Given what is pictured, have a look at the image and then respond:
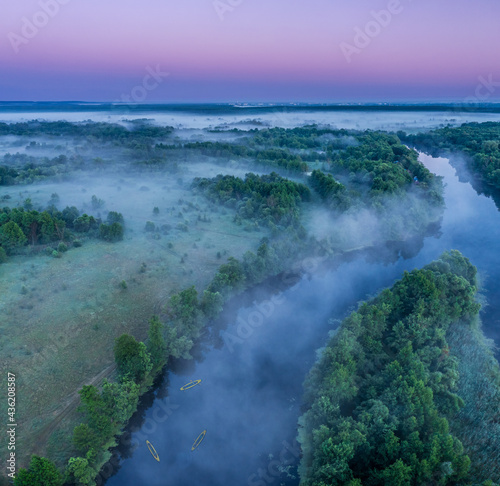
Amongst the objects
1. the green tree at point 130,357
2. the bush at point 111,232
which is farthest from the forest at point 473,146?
the green tree at point 130,357

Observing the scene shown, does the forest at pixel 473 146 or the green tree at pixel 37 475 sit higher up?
the forest at pixel 473 146

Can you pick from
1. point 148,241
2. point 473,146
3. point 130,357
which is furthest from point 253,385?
point 473,146

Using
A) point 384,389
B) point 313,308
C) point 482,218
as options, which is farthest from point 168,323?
point 482,218

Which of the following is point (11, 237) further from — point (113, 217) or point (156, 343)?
point (156, 343)

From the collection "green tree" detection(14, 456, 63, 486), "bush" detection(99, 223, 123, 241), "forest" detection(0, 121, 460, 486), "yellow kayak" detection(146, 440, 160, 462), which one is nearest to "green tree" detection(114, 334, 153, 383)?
"forest" detection(0, 121, 460, 486)

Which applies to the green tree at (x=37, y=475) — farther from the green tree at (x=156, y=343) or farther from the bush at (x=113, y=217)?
the bush at (x=113, y=217)

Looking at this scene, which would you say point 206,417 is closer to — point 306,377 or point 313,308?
point 306,377
